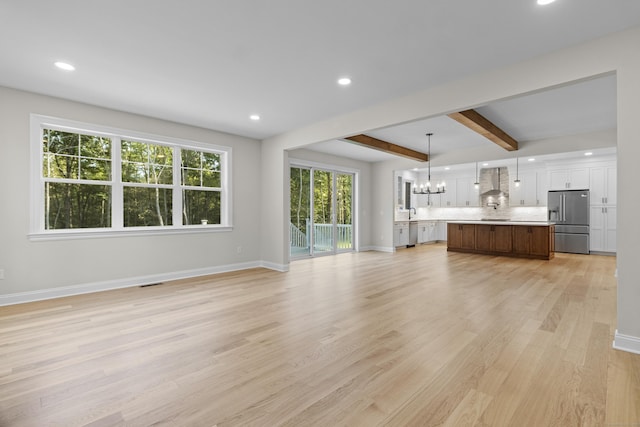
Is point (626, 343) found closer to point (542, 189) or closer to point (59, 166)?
point (59, 166)

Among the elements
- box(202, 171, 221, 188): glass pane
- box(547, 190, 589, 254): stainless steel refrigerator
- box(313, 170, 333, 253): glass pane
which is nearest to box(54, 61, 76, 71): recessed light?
box(202, 171, 221, 188): glass pane

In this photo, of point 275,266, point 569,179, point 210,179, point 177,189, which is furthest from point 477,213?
point 177,189

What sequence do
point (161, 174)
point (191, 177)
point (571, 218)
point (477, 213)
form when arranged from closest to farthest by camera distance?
1. point (161, 174)
2. point (191, 177)
3. point (571, 218)
4. point (477, 213)

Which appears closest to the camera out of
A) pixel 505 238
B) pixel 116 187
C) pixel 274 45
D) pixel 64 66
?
pixel 274 45

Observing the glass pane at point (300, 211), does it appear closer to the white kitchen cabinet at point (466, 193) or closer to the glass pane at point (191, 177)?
the glass pane at point (191, 177)

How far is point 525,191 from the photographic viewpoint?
31.4ft

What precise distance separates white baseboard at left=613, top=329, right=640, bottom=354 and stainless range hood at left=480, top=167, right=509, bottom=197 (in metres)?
8.26

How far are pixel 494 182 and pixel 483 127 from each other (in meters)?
6.16

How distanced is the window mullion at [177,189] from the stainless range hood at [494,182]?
941 centimetres

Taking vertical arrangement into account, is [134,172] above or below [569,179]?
below

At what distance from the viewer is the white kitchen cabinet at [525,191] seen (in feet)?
30.8

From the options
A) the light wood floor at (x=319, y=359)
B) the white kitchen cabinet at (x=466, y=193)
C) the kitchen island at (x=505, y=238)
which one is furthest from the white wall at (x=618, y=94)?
the white kitchen cabinet at (x=466, y=193)

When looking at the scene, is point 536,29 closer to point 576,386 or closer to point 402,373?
point 576,386

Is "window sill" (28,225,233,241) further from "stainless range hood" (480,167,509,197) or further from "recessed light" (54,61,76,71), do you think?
"stainless range hood" (480,167,509,197)
